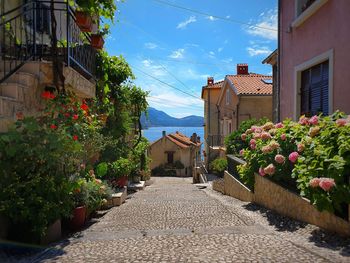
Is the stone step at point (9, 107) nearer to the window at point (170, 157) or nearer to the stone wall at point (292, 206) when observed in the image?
the stone wall at point (292, 206)

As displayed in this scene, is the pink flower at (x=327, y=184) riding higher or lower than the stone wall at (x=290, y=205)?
higher

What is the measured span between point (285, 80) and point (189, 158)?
98.6ft

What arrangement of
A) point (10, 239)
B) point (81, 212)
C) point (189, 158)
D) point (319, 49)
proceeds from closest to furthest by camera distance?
point (10, 239) < point (81, 212) < point (319, 49) < point (189, 158)

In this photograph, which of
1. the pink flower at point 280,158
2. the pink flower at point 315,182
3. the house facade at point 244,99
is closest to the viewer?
the pink flower at point 315,182

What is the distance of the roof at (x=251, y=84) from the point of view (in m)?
23.1

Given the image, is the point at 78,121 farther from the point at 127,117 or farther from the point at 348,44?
the point at 127,117

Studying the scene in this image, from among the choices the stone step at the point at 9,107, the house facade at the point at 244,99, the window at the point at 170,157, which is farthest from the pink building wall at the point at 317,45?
the window at the point at 170,157

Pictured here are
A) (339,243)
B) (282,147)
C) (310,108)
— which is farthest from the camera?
(310,108)

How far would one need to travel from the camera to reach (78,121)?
5828mm

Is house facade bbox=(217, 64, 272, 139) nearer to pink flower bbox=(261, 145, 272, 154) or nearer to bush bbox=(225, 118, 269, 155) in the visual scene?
bush bbox=(225, 118, 269, 155)

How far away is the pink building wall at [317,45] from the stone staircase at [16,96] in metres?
6.13

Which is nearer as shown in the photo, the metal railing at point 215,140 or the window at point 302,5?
the window at point 302,5

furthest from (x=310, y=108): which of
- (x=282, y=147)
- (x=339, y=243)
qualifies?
(x=339, y=243)

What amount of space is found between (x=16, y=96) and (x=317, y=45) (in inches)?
269
